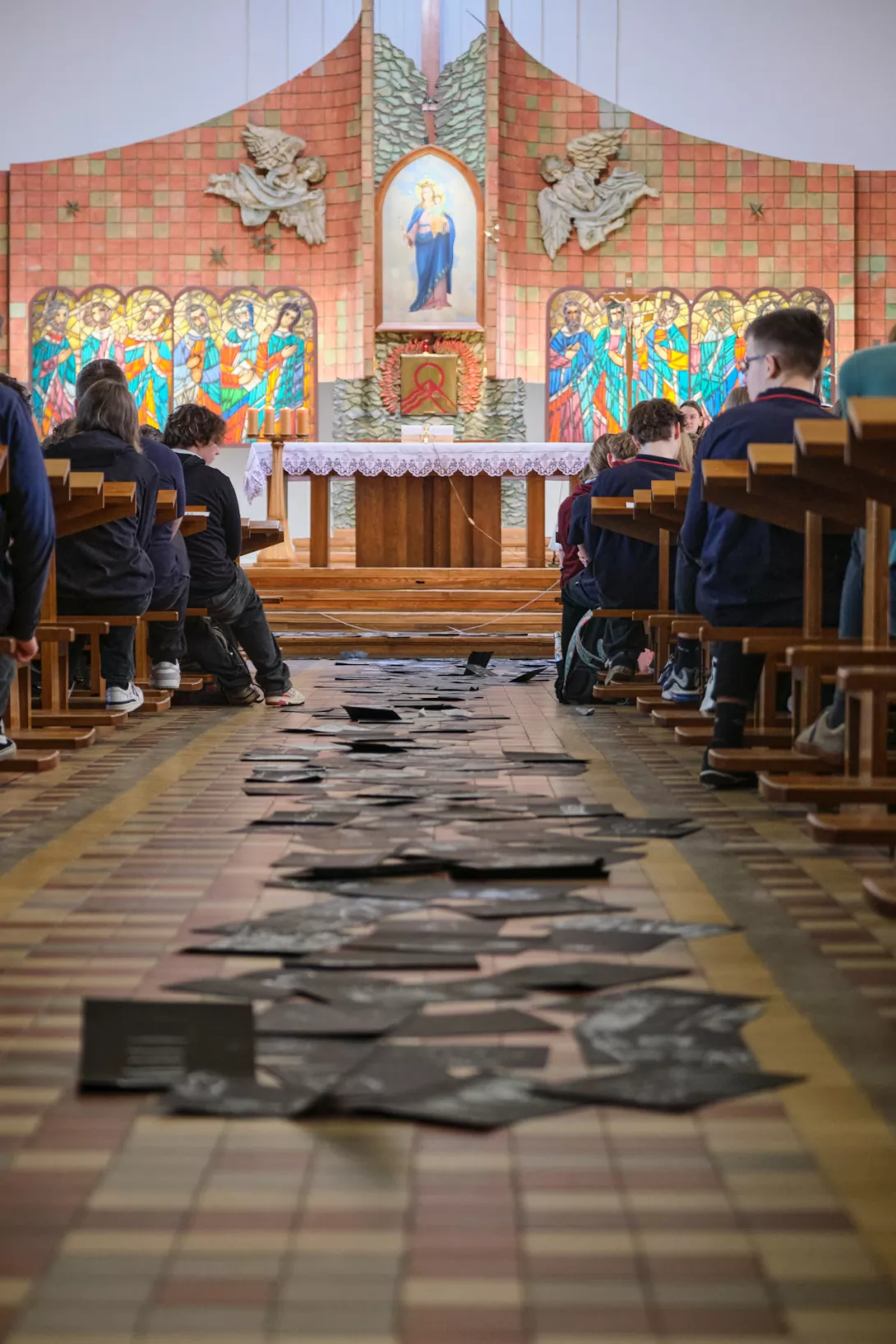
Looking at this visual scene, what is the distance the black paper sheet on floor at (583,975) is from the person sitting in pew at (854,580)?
Result: 167 centimetres

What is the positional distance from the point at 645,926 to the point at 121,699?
3540 mm

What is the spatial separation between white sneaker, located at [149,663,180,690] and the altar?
210 inches

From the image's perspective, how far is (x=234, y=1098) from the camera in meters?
1.78

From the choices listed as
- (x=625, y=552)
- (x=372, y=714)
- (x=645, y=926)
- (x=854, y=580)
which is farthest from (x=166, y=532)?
(x=645, y=926)

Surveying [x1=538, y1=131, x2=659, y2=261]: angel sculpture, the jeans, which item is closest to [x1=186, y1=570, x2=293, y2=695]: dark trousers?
the jeans

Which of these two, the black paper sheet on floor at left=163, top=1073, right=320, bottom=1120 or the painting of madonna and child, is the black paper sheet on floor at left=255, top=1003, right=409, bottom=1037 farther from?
the painting of madonna and child

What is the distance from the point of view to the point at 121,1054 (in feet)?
6.22

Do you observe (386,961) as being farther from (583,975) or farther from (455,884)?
(455,884)

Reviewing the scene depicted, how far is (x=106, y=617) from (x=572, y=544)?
227 centimetres

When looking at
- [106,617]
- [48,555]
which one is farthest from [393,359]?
[48,555]

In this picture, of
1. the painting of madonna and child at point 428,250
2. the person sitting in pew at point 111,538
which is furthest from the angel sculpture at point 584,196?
the person sitting in pew at point 111,538

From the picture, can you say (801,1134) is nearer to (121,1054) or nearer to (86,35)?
(121,1054)

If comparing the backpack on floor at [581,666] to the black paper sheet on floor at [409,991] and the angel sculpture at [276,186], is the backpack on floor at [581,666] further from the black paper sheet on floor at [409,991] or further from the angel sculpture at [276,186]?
the angel sculpture at [276,186]

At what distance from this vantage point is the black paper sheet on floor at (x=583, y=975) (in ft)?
7.32
